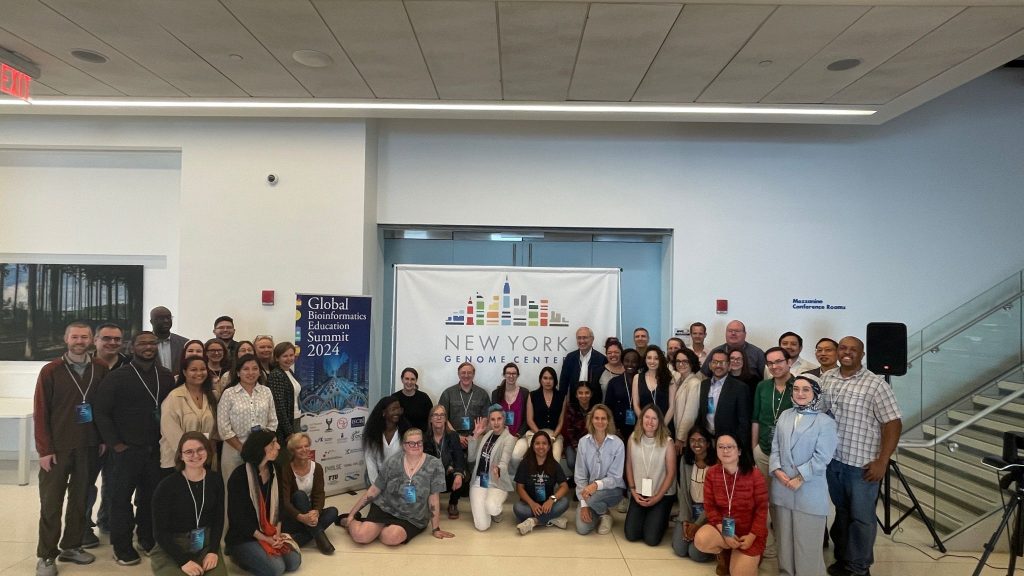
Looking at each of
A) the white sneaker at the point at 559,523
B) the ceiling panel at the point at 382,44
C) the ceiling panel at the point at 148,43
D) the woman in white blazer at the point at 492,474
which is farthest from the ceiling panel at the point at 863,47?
the ceiling panel at the point at 148,43

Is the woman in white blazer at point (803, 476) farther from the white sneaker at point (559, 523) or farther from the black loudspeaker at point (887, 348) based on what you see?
the white sneaker at point (559, 523)

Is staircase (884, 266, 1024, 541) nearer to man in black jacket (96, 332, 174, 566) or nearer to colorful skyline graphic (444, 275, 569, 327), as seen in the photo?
colorful skyline graphic (444, 275, 569, 327)

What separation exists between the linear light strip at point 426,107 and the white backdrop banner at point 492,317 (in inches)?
67.8

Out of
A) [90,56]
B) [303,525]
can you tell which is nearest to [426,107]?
[90,56]

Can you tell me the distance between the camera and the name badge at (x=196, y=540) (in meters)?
3.73

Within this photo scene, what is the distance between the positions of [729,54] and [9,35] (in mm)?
5415

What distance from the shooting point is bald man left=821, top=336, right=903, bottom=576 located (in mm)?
4145

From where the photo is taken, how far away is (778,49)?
4.46 m

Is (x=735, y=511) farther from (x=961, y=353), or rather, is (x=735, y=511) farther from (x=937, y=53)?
(x=937, y=53)

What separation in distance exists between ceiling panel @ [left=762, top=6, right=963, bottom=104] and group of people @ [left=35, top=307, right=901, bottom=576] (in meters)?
2.24

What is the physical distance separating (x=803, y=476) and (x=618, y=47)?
132 inches

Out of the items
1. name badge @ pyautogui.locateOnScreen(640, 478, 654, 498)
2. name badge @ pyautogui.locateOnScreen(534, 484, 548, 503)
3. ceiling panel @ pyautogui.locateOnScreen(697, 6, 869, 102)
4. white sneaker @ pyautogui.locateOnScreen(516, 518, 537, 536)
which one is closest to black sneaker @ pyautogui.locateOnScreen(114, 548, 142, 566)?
white sneaker @ pyautogui.locateOnScreen(516, 518, 537, 536)

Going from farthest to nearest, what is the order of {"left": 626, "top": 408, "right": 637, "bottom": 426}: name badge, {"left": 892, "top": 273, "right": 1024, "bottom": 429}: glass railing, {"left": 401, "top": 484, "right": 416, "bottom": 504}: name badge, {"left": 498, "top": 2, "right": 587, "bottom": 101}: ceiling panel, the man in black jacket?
{"left": 892, "top": 273, "right": 1024, "bottom": 429}: glass railing → {"left": 626, "top": 408, "right": 637, "bottom": 426}: name badge → {"left": 401, "top": 484, "right": 416, "bottom": 504}: name badge → the man in black jacket → {"left": 498, "top": 2, "right": 587, "bottom": 101}: ceiling panel

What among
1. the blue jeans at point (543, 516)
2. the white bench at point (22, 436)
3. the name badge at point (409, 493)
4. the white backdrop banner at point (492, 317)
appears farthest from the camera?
the white backdrop banner at point (492, 317)
